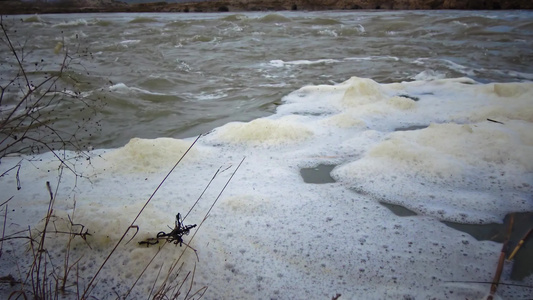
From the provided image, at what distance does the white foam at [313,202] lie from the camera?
5.49 feet

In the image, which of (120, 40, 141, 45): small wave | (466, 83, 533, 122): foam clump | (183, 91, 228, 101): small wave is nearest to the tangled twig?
(466, 83, 533, 122): foam clump

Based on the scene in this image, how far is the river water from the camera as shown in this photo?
1.66 m

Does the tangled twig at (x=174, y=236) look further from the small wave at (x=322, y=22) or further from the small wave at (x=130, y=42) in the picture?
the small wave at (x=322, y=22)

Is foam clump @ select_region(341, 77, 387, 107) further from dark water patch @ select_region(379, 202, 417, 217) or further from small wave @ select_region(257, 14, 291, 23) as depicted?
small wave @ select_region(257, 14, 291, 23)

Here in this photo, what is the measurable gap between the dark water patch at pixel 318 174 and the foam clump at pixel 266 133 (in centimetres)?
52

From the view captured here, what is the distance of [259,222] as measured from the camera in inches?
81.7

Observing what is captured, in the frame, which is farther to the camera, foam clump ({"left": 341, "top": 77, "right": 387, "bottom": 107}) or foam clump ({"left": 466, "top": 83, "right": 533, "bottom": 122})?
foam clump ({"left": 341, "top": 77, "right": 387, "bottom": 107})

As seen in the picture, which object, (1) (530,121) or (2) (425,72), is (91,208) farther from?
(2) (425,72)

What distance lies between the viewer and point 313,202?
7.50ft

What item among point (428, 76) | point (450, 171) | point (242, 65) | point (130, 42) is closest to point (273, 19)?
point (130, 42)

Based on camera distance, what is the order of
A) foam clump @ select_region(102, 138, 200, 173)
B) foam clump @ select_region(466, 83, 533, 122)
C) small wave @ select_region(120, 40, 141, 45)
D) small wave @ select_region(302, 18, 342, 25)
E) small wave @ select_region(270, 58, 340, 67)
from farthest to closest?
small wave @ select_region(302, 18, 342, 25) → small wave @ select_region(120, 40, 141, 45) → small wave @ select_region(270, 58, 340, 67) → foam clump @ select_region(466, 83, 533, 122) → foam clump @ select_region(102, 138, 200, 173)

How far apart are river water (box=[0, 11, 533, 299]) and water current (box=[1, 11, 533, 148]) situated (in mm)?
54

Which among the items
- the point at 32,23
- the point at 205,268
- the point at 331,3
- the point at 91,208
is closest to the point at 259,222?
the point at 205,268

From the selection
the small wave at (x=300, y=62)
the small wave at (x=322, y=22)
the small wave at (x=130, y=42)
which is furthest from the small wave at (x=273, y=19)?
the small wave at (x=300, y=62)
